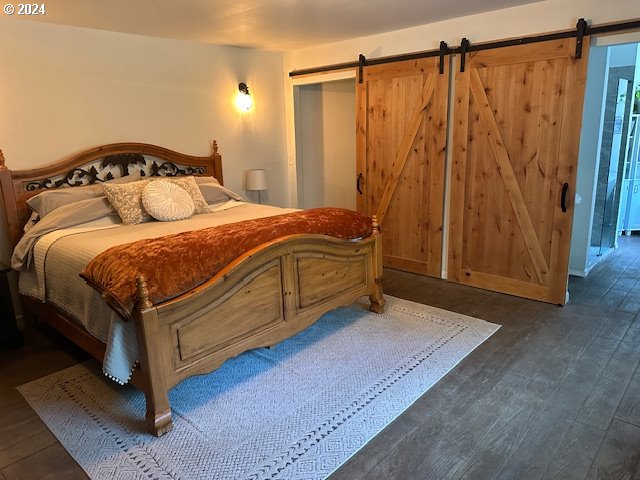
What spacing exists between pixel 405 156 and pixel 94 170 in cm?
290

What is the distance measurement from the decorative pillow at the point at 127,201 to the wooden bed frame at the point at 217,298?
50cm

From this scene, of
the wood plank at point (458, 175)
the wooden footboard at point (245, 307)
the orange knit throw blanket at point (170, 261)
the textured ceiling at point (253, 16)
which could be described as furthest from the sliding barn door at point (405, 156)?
the orange knit throw blanket at point (170, 261)

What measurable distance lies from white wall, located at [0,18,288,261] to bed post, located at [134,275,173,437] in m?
2.15

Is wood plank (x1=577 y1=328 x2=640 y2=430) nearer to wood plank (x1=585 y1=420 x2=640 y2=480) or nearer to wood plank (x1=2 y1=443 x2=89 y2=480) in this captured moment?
wood plank (x1=585 y1=420 x2=640 y2=480)

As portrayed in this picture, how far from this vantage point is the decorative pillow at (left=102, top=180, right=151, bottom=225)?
11.1ft

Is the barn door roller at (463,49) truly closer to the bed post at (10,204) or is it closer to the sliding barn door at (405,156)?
the sliding barn door at (405,156)

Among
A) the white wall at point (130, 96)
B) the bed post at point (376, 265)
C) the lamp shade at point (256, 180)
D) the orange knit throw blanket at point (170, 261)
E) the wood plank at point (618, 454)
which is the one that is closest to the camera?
the wood plank at point (618, 454)

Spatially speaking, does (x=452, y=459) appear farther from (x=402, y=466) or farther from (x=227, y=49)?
(x=227, y=49)

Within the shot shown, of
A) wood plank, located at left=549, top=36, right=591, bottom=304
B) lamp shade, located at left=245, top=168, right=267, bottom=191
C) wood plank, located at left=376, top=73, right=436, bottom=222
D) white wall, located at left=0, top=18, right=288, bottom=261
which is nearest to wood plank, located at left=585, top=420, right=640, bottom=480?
wood plank, located at left=549, top=36, right=591, bottom=304

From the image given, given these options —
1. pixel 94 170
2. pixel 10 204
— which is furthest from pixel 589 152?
pixel 10 204

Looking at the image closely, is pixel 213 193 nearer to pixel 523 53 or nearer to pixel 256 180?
pixel 256 180

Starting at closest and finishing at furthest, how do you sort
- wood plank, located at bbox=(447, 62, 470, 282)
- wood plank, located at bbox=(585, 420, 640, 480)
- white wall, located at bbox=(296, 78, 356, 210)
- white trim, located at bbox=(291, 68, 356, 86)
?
wood plank, located at bbox=(585, 420, 640, 480) → wood plank, located at bbox=(447, 62, 470, 282) → white trim, located at bbox=(291, 68, 356, 86) → white wall, located at bbox=(296, 78, 356, 210)

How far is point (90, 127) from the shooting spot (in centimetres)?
378

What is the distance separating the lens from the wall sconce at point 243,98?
15.8 ft
